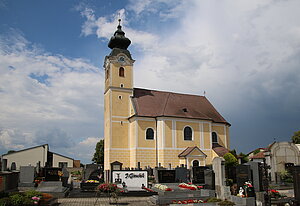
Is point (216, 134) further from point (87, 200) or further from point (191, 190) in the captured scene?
point (87, 200)

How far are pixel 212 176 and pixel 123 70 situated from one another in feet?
73.1

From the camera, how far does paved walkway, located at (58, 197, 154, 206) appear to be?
1385 cm

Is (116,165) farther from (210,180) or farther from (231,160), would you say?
(210,180)

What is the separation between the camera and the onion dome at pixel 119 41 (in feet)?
118

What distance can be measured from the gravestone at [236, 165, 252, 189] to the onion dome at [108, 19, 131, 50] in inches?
1024

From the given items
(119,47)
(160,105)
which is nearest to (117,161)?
(160,105)

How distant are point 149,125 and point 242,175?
1938 cm

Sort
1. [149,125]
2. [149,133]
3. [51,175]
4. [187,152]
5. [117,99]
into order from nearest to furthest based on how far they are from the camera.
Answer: [51,175]
[187,152]
[149,133]
[149,125]
[117,99]

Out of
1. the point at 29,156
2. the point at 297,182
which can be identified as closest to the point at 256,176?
the point at 297,182

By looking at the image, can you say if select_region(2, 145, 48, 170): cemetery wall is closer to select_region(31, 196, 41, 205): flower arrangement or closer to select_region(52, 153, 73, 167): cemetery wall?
select_region(52, 153, 73, 167): cemetery wall

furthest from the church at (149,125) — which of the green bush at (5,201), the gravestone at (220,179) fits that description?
the green bush at (5,201)

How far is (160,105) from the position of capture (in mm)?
35062

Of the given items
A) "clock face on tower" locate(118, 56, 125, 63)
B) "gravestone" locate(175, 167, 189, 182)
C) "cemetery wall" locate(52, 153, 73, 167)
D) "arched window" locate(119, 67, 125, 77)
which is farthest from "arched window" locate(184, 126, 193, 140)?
"cemetery wall" locate(52, 153, 73, 167)

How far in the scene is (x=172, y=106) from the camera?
35.1 metres
